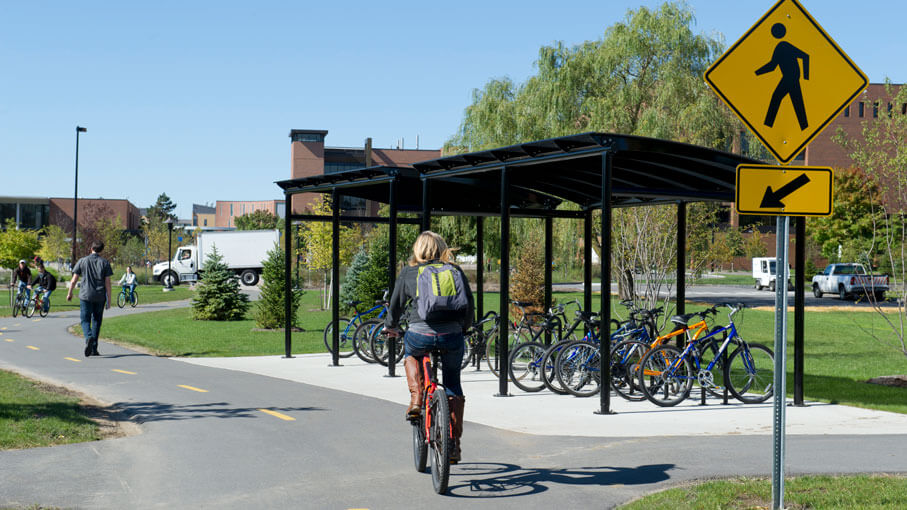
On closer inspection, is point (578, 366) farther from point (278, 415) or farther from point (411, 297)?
point (411, 297)

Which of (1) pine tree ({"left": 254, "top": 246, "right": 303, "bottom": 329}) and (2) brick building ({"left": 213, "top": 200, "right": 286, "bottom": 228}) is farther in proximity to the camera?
(2) brick building ({"left": 213, "top": 200, "right": 286, "bottom": 228})

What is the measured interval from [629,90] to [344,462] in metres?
23.1

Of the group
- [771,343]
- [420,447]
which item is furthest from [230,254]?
[420,447]

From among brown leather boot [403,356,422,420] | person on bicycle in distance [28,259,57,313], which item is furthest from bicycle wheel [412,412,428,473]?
person on bicycle in distance [28,259,57,313]

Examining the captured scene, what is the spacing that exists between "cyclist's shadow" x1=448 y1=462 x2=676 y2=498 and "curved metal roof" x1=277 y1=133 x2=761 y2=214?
145 inches

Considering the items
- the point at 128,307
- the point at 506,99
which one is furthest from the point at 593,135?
the point at 128,307

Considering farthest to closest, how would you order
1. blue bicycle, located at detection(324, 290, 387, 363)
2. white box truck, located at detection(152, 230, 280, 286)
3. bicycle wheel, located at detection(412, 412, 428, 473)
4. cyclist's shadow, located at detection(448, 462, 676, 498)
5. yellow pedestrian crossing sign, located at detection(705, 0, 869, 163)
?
white box truck, located at detection(152, 230, 280, 286), blue bicycle, located at detection(324, 290, 387, 363), bicycle wheel, located at detection(412, 412, 428, 473), cyclist's shadow, located at detection(448, 462, 676, 498), yellow pedestrian crossing sign, located at detection(705, 0, 869, 163)

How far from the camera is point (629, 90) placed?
1095 inches

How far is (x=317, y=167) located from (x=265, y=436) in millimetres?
92883

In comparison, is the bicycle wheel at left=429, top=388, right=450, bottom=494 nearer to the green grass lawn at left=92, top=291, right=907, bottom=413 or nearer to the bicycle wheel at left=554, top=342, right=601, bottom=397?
the bicycle wheel at left=554, top=342, right=601, bottom=397

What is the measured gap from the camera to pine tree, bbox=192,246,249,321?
25422mm

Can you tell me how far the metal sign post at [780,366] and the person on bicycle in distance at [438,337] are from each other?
200cm

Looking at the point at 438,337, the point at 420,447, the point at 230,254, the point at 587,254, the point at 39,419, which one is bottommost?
the point at 39,419

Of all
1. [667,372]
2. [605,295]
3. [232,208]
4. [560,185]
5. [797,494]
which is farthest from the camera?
[232,208]
